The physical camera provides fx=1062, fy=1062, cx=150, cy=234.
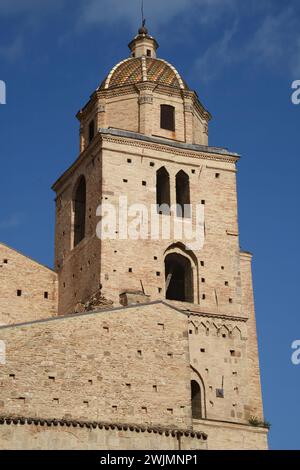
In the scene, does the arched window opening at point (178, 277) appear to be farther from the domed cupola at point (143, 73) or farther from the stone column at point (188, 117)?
the domed cupola at point (143, 73)

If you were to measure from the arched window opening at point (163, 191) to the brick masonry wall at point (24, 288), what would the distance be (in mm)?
4079

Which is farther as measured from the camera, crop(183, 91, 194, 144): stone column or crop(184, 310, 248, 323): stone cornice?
crop(183, 91, 194, 144): stone column

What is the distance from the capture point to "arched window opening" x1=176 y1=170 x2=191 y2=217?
105 feet

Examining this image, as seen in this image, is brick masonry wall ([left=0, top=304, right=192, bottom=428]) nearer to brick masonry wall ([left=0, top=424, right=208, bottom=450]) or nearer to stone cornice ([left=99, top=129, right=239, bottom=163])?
brick masonry wall ([left=0, top=424, right=208, bottom=450])

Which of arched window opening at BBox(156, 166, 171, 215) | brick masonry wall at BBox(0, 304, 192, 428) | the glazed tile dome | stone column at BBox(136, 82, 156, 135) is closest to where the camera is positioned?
brick masonry wall at BBox(0, 304, 192, 428)

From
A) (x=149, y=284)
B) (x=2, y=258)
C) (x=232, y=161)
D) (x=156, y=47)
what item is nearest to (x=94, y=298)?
(x=149, y=284)

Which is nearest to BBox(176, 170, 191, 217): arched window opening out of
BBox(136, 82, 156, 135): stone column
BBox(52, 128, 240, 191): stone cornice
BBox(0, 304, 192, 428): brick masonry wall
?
BBox(52, 128, 240, 191): stone cornice

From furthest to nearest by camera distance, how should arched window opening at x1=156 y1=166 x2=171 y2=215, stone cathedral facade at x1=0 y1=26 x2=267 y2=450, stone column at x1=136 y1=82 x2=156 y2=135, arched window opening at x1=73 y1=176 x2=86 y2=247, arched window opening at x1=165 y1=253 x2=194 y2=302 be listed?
arched window opening at x1=73 y1=176 x2=86 y2=247, stone column at x1=136 y1=82 x2=156 y2=135, arched window opening at x1=156 y1=166 x2=171 y2=215, arched window opening at x1=165 y1=253 x2=194 y2=302, stone cathedral facade at x1=0 y1=26 x2=267 y2=450

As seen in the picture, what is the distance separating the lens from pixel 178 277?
32.6 m

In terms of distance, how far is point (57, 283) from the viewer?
1296 inches

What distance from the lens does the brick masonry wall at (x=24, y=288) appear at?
1246 inches

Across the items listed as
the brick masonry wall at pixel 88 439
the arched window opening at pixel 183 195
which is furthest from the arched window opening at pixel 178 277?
the brick masonry wall at pixel 88 439

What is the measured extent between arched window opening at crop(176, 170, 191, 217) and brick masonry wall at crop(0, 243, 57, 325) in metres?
4.51

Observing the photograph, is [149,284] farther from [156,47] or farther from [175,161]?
[156,47]
